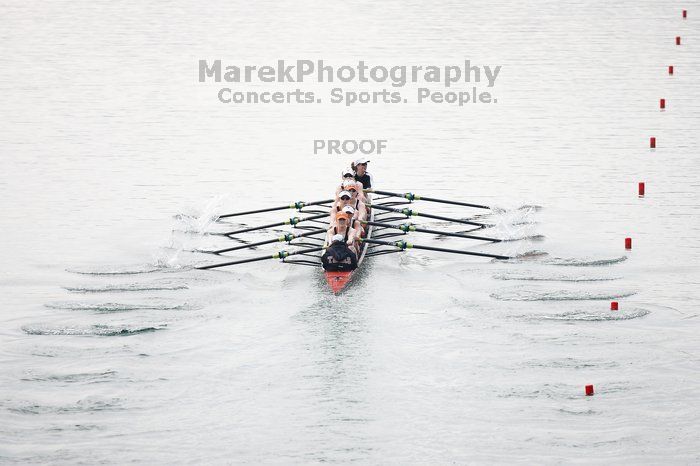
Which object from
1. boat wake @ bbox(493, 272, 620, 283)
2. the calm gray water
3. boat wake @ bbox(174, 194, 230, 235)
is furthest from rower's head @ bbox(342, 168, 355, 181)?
boat wake @ bbox(493, 272, 620, 283)

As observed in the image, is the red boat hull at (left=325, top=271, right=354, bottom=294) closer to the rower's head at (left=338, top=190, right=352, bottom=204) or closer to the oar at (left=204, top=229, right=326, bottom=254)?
the oar at (left=204, top=229, right=326, bottom=254)

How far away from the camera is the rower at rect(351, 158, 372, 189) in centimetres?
3042

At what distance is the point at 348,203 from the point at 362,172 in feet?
14.0

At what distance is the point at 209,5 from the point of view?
73.1 metres

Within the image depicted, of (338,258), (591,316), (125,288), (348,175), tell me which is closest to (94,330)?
(125,288)

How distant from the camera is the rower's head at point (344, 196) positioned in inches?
1027

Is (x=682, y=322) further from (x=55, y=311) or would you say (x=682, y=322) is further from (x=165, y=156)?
(x=165, y=156)

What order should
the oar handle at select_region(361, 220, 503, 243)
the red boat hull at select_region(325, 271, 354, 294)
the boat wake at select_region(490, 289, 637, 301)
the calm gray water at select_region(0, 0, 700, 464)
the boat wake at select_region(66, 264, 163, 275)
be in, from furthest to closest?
the oar handle at select_region(361, 220, 503, 243) → the boat wake at select_region(66, 264, 163, 275) → the red boat hull at select_region(325, 271, 354, 294) → the boat wake at select_region(490, 289, 637, 301) → the calm gray water at select_region(0, 0, 700, 464)

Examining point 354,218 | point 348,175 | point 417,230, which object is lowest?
point 417,230

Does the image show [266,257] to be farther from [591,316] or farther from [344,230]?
[591,316]

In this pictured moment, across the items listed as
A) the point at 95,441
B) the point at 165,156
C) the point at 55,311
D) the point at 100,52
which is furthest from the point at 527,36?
the point at 95,441

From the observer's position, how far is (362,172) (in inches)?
1203

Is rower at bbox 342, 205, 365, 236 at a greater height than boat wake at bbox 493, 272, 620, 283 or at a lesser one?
greater

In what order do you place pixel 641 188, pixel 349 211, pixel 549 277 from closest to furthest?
pixel 549 277, pixel 349 211, pixel 641 188
